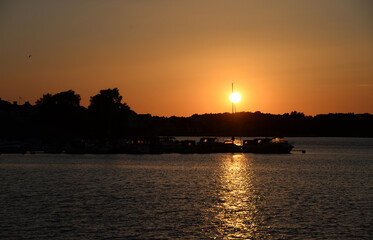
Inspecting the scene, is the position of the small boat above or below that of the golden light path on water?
above

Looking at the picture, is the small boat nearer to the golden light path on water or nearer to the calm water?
the calm water

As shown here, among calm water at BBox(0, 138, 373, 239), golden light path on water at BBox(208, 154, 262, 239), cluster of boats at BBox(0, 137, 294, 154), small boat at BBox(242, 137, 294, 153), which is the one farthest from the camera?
small boat at BBox(242, 137, 294, 153)

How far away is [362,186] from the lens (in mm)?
84438

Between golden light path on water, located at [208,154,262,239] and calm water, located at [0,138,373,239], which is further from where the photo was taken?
golden light path on water, located at [208,154,262,239]

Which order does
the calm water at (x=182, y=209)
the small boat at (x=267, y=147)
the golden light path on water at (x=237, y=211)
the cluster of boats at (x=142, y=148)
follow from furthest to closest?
the small boat at (x=267, y=147) → the cluster of boats at (x=142, y=148) → the golden light path on water at (x=237, y=211) → the calm water at (x=182, y=209)

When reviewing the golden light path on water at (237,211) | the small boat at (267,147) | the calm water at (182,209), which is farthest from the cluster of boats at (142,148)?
the golden light path on water at (237,211)

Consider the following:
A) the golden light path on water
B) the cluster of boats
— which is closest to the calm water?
the golden light path on water

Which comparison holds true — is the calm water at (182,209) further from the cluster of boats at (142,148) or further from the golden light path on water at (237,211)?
the cluster of boats at (142,148)

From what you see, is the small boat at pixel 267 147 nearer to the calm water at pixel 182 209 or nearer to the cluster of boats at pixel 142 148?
the cluster of boats at pixel 142 148

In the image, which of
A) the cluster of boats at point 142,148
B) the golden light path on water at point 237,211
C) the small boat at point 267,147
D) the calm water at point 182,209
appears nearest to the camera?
the calm water at point 182,209

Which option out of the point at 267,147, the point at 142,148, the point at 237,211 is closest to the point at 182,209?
the point at 237,211

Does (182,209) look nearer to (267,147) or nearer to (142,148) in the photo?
(142,148)

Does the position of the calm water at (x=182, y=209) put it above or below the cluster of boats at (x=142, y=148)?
below

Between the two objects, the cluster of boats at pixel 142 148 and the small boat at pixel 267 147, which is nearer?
the cluster of boats at pixel 142 148
